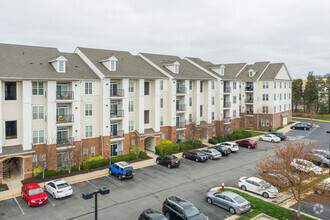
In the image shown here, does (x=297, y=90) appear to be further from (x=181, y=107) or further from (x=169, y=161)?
(x=169, y=161)

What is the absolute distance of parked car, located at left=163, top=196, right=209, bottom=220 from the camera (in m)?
16.9

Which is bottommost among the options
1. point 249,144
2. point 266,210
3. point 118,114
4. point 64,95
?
point 266,210

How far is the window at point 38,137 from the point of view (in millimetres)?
26906

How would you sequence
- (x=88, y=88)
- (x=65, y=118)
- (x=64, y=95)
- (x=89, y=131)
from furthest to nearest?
(x=89, y=131) → (x=88, y=88) → (x=64, y=95) → (x=65, y=118)

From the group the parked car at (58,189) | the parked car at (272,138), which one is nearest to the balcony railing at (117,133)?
the parked car at (58,189)

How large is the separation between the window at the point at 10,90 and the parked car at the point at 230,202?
21.3 m

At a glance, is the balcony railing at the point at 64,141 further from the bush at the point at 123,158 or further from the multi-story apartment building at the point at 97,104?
the bush at the point at 123,158

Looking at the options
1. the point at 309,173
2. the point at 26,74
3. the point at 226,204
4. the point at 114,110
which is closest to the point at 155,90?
the point at 114,110

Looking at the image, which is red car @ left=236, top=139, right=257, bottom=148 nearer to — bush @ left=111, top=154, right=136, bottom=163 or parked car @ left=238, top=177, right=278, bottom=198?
parked car @ left=238, top=177, right=278, bottom=198

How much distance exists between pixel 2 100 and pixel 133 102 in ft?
49.6

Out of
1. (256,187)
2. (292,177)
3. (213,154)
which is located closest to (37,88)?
(213,154)

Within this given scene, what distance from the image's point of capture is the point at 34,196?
20047 mm

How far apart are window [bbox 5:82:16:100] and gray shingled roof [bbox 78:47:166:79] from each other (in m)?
9.62

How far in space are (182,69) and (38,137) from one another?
2437cm
